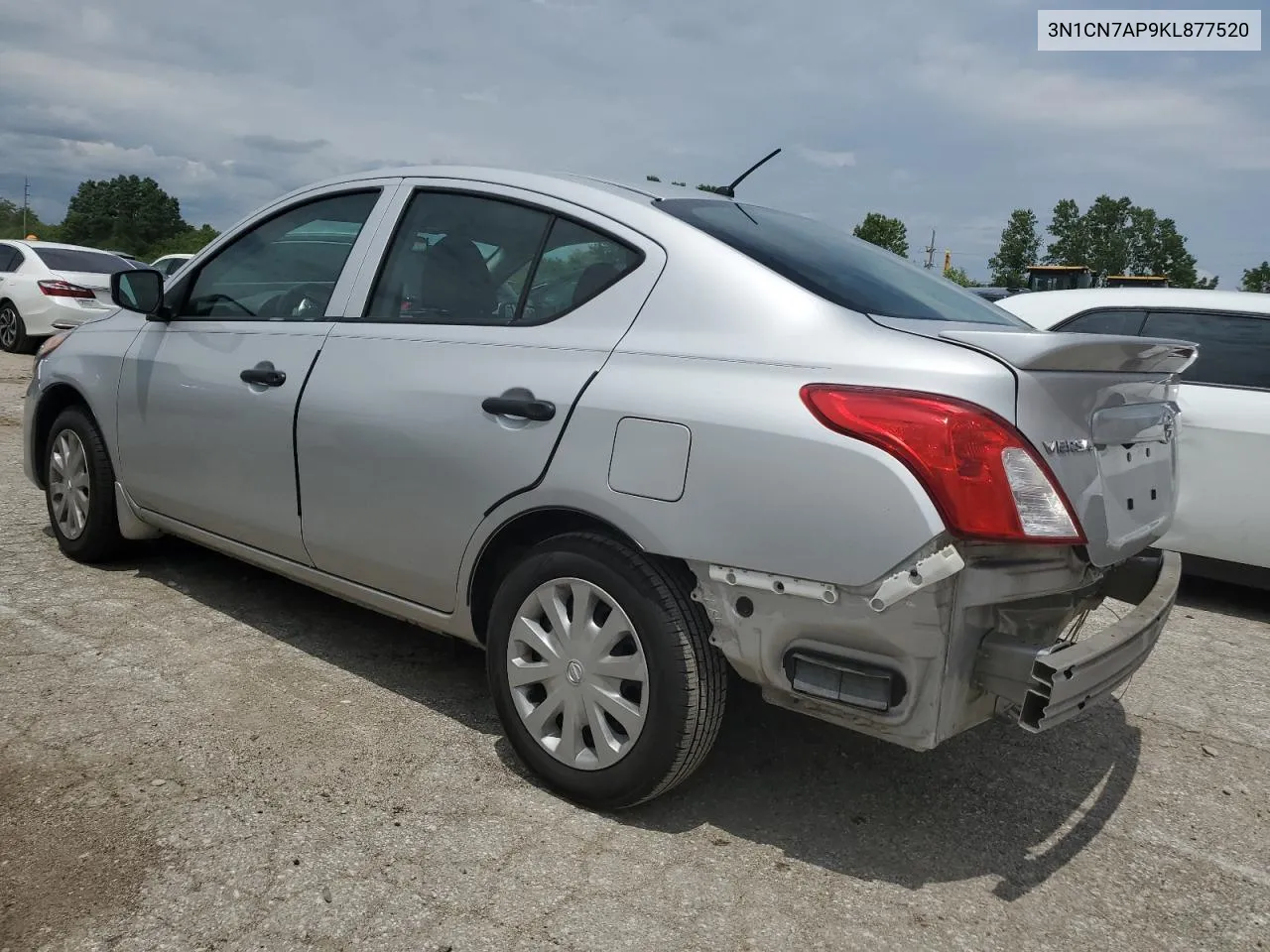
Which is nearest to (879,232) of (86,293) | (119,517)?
(86,293)

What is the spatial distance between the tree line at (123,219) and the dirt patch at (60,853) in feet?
300

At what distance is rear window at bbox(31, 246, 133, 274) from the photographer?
528 inches

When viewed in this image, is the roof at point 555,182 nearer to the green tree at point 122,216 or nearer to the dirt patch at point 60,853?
the dirt patch at point 60,853

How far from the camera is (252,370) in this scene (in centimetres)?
352

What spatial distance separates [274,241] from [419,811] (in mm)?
2192

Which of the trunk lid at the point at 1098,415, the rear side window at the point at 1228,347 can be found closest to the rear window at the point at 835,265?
the trunk lid at the point at 1098,415

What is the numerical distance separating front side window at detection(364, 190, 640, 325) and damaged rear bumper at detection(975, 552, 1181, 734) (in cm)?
135

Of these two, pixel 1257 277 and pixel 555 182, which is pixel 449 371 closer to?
pixel 555 182

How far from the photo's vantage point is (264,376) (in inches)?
137

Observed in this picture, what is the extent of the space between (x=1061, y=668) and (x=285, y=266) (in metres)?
2.90

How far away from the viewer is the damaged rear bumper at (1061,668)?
7.14ft

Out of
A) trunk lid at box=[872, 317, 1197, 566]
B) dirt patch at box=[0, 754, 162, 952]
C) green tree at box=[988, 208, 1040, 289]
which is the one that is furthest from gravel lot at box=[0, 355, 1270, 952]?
green tree at box=[988, 208, 1040, 289]

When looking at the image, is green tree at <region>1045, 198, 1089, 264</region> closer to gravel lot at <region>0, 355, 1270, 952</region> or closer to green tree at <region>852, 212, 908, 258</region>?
green tree at <region>852, 212, 908, 258</region>

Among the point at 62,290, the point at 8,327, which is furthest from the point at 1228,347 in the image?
the point at 8,327
